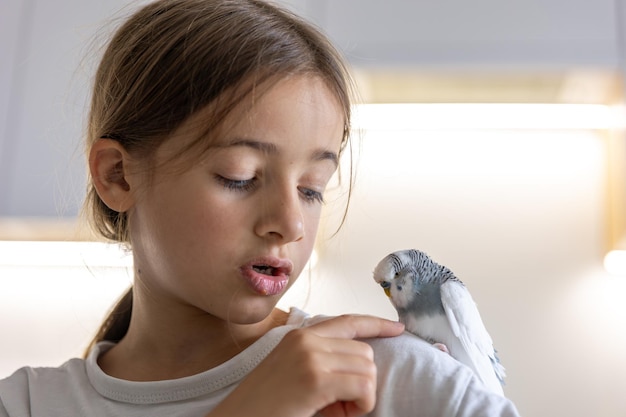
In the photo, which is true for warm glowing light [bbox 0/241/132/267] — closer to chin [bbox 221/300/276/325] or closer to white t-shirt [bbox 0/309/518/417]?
white t-shirt [bbox 0/309/518/417]

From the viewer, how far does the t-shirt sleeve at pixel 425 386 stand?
59 cm

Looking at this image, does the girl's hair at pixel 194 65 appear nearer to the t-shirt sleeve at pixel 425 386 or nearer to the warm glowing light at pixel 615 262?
the t-shirt sleeve at pixel 425 386

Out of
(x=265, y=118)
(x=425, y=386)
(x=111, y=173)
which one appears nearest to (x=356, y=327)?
(x=425, y=386)

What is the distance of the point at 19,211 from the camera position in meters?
1.48

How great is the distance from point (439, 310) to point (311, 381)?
0.51 feet

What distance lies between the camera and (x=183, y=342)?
78cm

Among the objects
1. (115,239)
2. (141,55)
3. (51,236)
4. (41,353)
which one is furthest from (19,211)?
(141,55)

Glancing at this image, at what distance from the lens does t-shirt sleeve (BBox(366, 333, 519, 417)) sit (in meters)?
0.59

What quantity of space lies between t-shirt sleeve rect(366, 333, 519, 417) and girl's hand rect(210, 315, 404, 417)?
0.05 metres

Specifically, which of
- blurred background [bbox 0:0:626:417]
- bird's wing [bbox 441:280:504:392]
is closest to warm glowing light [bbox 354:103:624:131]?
blurred background [bbox 0:0:626:417]

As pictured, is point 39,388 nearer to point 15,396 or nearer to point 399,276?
point 15,396

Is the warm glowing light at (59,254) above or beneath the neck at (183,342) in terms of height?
beneath

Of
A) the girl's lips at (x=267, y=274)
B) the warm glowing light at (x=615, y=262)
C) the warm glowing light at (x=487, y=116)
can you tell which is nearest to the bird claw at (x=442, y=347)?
the girl's lips at (x=267, y=274)

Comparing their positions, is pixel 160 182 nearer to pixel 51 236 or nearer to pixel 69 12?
pixel 51 236
